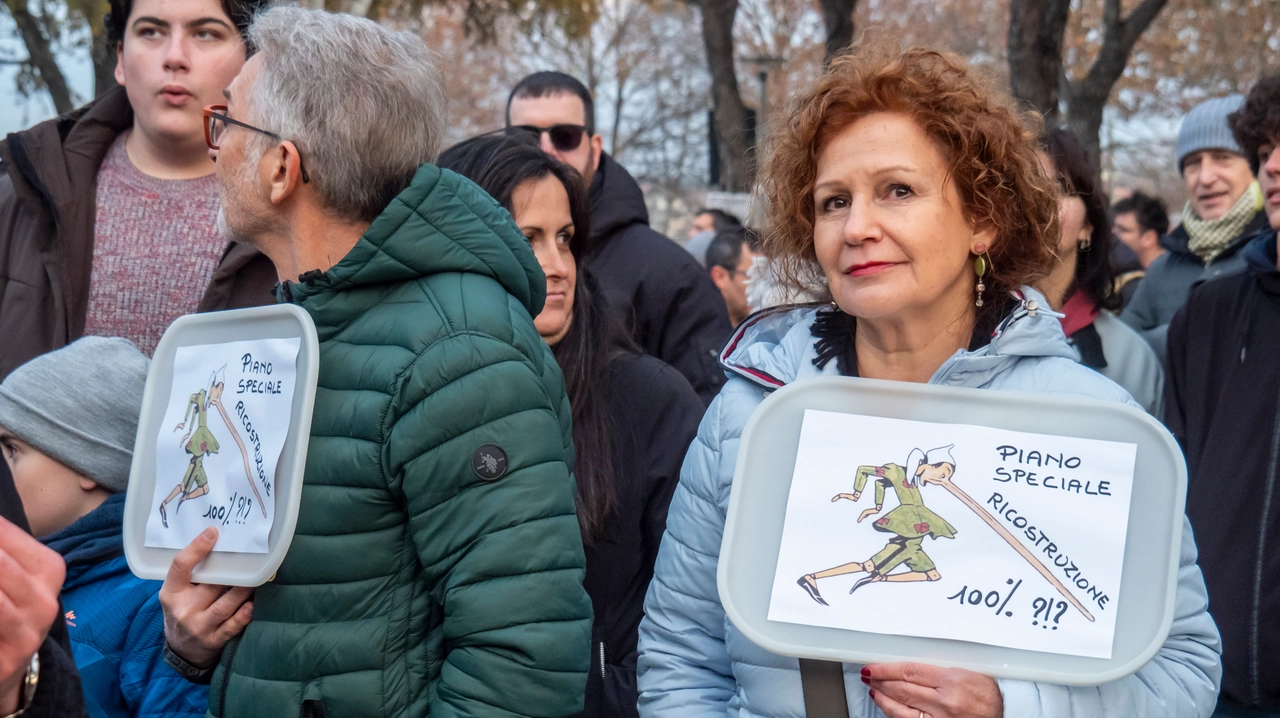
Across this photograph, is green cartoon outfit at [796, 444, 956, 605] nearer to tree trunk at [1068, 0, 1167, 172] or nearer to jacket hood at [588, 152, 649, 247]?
jacket hood at [588, 152, 649, 247]

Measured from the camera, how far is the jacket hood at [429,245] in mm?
2062

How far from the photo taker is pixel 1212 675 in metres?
1.94

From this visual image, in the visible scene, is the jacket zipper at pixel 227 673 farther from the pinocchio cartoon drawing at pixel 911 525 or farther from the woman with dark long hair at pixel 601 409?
the pinocchio cartoon drawing at pixel 911 525

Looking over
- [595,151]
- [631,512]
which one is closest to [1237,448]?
[631,512]

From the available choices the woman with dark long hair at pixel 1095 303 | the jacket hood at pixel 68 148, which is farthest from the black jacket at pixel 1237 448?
the jacket hood at pixel 68 148

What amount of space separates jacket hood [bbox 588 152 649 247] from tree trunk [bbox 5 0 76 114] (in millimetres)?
7185

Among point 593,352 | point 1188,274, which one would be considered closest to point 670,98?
point 1188,274

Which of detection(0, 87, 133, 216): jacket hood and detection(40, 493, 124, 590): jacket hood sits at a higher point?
detection(0, 87, 133, 216): jacket hood

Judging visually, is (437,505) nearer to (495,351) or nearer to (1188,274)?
(495,351)

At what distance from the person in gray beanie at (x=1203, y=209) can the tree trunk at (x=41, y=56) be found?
8.54 m

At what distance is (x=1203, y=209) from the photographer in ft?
17.5

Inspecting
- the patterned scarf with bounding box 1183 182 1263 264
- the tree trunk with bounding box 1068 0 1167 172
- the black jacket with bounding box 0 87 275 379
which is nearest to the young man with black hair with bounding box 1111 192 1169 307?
the patterned scarf with bounding box 1183 182 1263 264

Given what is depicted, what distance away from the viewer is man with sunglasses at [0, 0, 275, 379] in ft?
10.1

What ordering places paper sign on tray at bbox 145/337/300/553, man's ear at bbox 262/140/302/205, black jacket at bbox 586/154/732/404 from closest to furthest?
paper sign on tray at bbox 145/337/300/553
man's ear at bbox 262/140/302/205
black jacket at bbox 586/154/732/404
